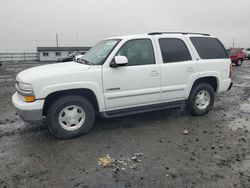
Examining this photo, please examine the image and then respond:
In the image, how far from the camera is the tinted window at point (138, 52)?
452 centimetres

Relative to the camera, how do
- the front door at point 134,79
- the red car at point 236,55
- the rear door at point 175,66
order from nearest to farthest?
the front door at point 134,79 → the rear door at point 175,66 → the red car at point 236,55

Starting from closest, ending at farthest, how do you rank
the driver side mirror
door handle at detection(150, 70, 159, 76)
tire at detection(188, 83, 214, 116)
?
the driver side mirror < door handle at detection(150, 70, 159, 76) < tire at detection(188, 83, 214, 116)

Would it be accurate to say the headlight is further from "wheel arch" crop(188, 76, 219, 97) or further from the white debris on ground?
"wheel arch" crop(188, 76, 219, 97)

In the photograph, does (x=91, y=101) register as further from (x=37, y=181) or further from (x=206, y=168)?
(x=206, y=168)

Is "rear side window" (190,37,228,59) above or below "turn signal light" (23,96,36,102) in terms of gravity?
above

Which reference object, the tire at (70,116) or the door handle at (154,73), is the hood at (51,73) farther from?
the door handle at (154,73)

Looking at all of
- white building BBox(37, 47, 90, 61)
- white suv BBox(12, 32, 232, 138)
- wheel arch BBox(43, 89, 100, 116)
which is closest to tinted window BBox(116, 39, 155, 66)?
white suv BBox(12, 32, 232, 138)

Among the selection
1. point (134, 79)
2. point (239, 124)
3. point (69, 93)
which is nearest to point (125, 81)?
point (134, 79)

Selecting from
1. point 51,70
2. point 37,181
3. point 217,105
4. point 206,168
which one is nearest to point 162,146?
point 206,168

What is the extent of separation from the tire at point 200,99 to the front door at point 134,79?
1115 mm

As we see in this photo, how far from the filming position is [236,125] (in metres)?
5.10

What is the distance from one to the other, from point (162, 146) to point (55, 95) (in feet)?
7.17

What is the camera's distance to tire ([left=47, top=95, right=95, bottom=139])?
4.02 meters

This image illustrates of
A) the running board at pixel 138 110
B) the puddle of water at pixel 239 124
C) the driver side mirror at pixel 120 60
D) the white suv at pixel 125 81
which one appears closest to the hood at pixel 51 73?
the white suv at pixel 125 81
